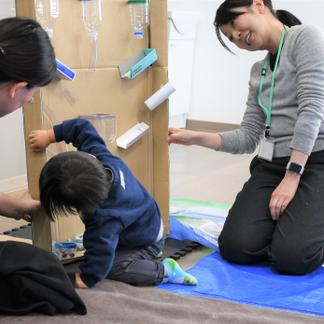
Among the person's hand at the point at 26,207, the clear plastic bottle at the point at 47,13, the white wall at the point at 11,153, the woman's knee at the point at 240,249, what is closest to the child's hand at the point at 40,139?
the person's hand at the point at 26,207

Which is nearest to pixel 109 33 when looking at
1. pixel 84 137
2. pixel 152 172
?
pixel 84 137

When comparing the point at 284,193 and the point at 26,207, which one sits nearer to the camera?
the point at 26,207

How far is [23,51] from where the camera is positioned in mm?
1001

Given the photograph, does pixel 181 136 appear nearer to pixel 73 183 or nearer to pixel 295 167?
pixel 295 167

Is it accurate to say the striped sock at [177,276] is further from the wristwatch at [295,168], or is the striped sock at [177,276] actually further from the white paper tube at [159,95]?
the white paper tube at [159,95]

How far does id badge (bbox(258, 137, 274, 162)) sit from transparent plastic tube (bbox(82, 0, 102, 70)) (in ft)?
1.84

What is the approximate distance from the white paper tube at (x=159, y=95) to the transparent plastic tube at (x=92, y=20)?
217mm

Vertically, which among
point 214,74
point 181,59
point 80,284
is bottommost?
point 214,74

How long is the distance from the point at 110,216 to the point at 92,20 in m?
0.58

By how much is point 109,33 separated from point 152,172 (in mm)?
471

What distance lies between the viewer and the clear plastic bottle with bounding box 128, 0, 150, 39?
1.60 meters

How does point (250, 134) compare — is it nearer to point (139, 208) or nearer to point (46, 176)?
point (139, 208)

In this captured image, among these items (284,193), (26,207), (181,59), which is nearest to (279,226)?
(284,193)

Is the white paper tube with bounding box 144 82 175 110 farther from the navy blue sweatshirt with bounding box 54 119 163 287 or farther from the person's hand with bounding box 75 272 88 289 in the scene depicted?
the person's hand with bounding box 75 272 88 289
